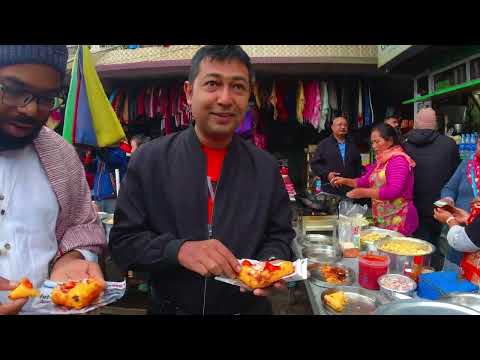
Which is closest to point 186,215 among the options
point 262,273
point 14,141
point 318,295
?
point 262,273

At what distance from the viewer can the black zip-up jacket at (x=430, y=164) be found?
3.61 m

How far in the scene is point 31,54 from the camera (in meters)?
1.15

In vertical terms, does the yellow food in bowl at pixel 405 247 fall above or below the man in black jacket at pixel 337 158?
below

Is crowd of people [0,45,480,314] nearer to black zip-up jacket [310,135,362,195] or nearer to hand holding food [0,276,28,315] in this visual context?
hand holding food [0,276,28,315]

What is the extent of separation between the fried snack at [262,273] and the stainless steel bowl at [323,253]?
3.47 feet

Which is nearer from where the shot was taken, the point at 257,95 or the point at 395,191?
the point at 395,191

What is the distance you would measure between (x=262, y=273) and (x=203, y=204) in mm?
390

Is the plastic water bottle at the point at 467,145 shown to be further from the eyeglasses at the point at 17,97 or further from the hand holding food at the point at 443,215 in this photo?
the eyeglasses at the point at 17,97

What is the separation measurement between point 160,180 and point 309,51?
5107mm

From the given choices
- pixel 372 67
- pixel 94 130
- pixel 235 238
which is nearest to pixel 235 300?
pixel 235 238

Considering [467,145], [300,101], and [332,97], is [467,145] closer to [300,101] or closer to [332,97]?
[332,97]

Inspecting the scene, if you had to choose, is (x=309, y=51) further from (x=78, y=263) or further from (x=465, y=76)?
(x=78, y=263)

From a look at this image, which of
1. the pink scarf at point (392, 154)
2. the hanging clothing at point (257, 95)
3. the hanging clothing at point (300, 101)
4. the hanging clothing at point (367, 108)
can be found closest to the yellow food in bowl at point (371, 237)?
the pink scarf at point (392, 154)

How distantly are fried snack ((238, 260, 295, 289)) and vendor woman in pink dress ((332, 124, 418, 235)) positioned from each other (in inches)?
92.2
